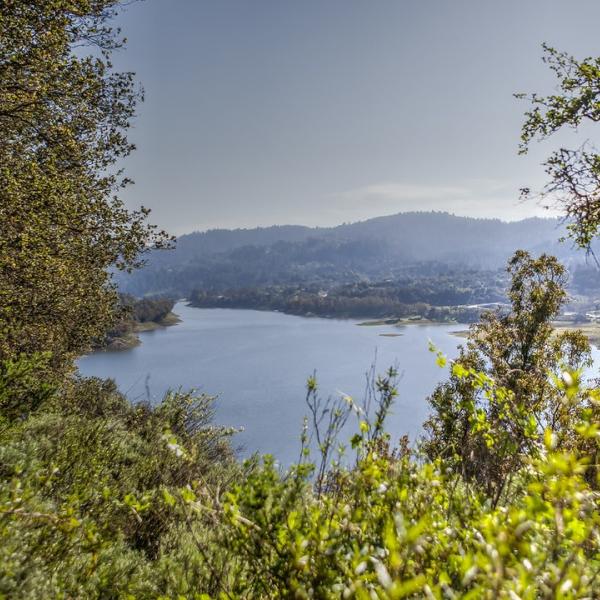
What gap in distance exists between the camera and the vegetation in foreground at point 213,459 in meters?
2.38

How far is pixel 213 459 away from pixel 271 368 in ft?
250

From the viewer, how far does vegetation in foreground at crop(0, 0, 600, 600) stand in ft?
7.81

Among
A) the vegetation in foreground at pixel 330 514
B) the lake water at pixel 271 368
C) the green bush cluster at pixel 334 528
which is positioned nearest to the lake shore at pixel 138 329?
the lake water at pixel 271 368

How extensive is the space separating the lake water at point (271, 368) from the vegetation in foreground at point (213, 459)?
1252 cm

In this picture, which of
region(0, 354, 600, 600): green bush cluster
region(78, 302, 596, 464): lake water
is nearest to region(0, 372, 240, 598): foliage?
region(0, 354, 600, 600): green bush cluster

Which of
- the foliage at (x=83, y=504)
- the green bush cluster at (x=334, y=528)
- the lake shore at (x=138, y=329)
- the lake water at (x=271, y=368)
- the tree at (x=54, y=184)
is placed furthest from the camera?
the lake shore at (x=138, y=329)

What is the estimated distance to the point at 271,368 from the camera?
92.1 meters

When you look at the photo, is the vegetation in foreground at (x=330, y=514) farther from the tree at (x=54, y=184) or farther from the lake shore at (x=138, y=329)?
the lake shore at (x=138, y=329)

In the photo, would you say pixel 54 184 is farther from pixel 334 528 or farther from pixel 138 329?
pixel 138 329

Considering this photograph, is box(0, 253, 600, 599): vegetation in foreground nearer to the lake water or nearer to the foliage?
the foliage

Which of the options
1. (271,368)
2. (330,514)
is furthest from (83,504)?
(271,368)

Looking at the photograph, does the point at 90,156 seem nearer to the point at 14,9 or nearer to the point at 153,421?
the point at 14,9

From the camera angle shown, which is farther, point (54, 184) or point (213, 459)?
point (213, 459)

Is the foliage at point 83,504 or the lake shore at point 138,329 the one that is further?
the lake shore at point 138,329
